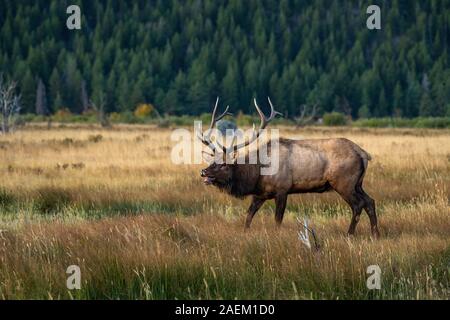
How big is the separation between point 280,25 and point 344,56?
48.3 feet

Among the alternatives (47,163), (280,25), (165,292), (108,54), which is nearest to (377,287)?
(165,292)

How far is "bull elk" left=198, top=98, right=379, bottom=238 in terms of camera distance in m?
8.65

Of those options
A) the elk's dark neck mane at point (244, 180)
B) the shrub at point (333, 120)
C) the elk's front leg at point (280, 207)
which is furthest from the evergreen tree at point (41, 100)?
the elk's front leg at point (280, 207)

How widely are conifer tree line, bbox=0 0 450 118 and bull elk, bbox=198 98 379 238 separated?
198 ft

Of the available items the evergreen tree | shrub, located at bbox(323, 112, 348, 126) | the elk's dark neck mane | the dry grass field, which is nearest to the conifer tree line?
the evergreen tree

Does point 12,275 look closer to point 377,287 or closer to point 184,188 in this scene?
point 377,287

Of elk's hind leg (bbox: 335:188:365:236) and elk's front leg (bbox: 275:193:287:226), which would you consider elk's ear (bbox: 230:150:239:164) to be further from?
elk's hind leg (bbox: 335:188:365:236)

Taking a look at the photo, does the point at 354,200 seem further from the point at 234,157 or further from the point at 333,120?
the point at 333,120

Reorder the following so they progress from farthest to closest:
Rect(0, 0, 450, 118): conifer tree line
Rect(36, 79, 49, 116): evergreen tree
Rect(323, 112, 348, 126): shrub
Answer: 1. Rect(0, 0, 450, 118): conifer tree line
2. Rect(36, 79, 49, 116): evergreen tree
3. Rect(323, 112, 348, 126): shrub

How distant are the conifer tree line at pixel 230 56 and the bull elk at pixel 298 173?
60432mm

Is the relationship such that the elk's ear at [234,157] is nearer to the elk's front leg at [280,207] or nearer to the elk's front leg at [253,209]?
the elk's front leg at [253,209]

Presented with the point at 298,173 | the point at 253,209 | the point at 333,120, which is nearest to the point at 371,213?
the point at 298,173

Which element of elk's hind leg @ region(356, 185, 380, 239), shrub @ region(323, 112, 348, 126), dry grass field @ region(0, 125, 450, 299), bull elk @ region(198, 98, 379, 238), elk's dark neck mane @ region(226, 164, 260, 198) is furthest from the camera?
shrub @ region(323, 112, 348, 126)

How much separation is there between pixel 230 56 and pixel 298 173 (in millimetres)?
81867
